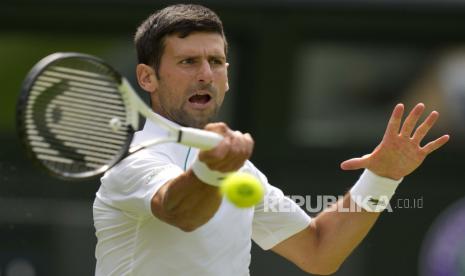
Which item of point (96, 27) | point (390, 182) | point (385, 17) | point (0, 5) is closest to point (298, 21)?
point (385, 17)

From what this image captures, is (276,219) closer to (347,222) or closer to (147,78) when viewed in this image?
(347,222)

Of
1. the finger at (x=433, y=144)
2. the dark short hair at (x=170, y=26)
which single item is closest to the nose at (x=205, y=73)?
the dark short hair at (x=170, y=26)

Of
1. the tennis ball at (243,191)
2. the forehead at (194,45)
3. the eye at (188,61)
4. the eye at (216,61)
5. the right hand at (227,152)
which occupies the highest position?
the forehead at (194,45)

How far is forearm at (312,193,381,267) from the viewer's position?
446 centimetres

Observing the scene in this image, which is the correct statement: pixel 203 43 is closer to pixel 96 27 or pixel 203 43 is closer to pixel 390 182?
pixel 390 182

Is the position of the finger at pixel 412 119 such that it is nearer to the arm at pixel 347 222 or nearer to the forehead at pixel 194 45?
the arm at pixel 347 222

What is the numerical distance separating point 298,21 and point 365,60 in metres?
0.79

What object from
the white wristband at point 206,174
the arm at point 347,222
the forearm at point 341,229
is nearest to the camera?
the white wristband at point 206,174

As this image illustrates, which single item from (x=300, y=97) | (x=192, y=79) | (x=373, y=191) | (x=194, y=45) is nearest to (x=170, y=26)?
(x=194, y=45)

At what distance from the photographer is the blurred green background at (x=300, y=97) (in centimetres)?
809

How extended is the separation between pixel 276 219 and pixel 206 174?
3.68 feet

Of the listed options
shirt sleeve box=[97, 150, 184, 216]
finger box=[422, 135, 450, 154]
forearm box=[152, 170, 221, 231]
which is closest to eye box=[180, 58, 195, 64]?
shirt sleeve box=[97, 150, 184, 216]

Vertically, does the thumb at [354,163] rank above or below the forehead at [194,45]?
below

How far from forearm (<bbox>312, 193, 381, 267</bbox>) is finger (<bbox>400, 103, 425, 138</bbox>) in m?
0.41
